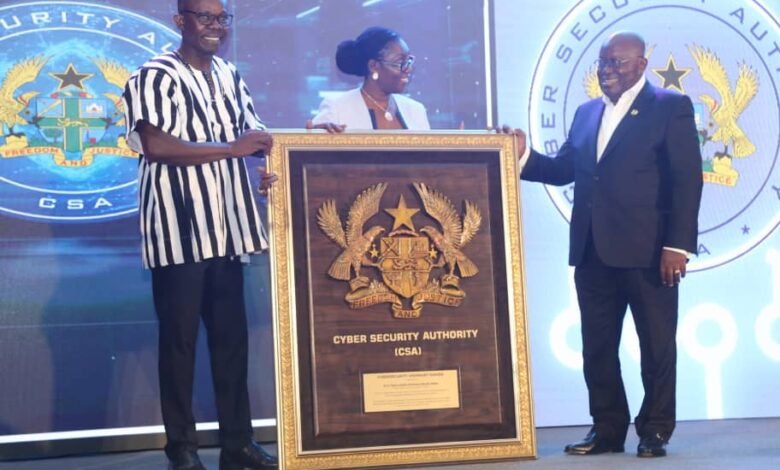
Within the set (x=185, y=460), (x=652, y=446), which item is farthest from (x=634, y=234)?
(x=185, y=460)

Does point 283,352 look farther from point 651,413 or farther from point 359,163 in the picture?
point 651,413

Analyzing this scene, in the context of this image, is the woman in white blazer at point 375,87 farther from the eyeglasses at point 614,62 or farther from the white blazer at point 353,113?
the eyeglasses at point 614,62

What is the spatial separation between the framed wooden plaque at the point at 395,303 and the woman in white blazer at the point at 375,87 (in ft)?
1.71

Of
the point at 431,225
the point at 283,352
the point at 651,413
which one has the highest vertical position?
the point at 431,225

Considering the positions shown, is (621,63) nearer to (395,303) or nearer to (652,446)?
(395,303)

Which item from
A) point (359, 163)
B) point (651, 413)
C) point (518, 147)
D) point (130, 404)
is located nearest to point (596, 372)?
point (651, 413)

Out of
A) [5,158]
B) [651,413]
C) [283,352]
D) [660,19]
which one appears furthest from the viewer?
[660,19]

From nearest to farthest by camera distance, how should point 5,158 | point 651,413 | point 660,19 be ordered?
point 651,413
point 5,158
point 660,19

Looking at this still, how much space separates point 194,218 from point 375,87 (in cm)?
106

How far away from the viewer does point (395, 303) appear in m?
3.81

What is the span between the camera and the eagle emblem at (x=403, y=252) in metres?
3.78

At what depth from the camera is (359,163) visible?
3846mm

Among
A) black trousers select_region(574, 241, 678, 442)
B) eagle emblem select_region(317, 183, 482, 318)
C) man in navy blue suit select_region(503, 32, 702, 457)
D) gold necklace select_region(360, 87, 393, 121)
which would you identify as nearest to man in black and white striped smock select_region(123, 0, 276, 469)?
eagle emblem select_region(317, 183, 482, 318)

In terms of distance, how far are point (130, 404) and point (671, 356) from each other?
2227mm
